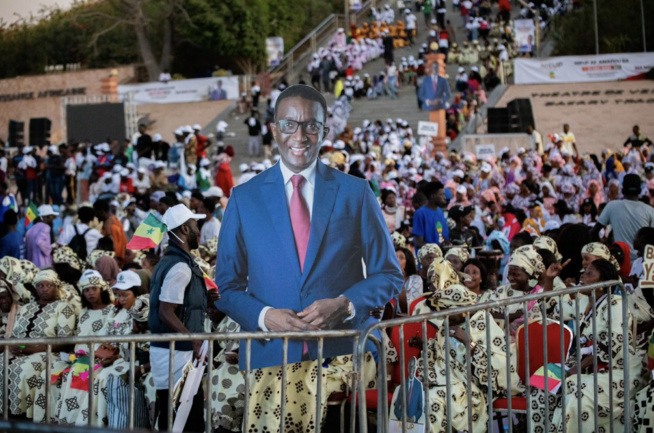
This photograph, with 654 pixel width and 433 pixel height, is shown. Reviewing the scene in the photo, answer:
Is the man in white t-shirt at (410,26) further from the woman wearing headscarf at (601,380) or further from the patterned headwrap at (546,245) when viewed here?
the woman wearing headscarf at (601,380)

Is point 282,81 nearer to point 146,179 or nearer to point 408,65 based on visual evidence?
point 408,65

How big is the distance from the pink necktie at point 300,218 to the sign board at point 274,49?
120 feet

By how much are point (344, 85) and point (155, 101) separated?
8016mm

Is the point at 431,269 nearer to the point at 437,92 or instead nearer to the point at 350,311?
the point at 350,311

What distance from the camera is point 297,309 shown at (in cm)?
497

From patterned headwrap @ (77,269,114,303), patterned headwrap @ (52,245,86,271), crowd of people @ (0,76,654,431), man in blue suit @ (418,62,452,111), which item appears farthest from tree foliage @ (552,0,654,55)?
patterned headwrap @ (77,269,114,303)

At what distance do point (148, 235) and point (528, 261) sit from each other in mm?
2782

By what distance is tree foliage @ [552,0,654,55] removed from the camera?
3466cm

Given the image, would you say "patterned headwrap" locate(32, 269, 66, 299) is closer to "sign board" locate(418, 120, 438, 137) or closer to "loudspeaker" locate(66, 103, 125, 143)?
"sign board" locate(418, 120, 438, 137)

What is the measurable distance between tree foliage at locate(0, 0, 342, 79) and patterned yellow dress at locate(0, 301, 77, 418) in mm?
34645

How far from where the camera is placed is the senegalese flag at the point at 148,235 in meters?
7.32

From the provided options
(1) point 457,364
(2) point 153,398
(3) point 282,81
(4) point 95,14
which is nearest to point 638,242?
(1) point 457,364

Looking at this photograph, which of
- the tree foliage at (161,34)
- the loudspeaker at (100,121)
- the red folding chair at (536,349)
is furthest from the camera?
the tree foliage at (161,34)

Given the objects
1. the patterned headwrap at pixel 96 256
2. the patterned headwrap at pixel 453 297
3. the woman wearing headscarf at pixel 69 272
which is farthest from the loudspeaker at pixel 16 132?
the patterned headwrap at pixel 453 297
